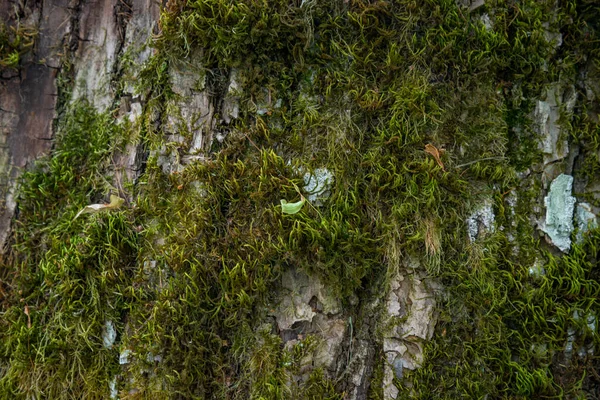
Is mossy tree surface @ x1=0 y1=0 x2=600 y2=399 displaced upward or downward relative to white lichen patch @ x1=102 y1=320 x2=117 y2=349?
upward

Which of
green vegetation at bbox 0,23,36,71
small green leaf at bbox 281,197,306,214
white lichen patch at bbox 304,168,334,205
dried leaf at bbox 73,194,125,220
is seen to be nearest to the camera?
small green leaf at bbox 281,197,306,214

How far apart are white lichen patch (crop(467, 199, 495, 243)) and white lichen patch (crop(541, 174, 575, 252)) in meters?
0.29

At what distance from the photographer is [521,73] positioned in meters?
2.54

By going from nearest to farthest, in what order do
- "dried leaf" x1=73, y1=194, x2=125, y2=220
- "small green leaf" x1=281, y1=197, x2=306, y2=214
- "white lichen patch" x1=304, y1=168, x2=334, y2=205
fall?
"small green leaf" x1=281, y1=197, x2=306, y2=214
"white lichen patch" x1=304, y1=168, x2=334, y2=205
"dried leaf" x1=73, y1=194, x2=125, y2=220

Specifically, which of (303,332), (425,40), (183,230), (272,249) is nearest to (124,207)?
(183,230)

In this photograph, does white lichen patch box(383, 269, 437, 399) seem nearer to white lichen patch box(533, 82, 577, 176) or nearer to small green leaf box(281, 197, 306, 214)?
small green leaf box(281, 197, 306, 214)

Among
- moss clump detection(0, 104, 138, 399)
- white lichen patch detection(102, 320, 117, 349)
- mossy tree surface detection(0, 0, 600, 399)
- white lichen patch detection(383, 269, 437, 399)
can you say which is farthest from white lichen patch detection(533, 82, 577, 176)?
white lichen patch detection(102, 320, 117, 349)

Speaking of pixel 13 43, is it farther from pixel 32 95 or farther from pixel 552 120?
pixel 552 120

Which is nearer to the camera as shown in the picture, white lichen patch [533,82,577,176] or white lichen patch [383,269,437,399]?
white lichen patch [383,269,437,399]

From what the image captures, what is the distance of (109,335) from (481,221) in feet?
6.79

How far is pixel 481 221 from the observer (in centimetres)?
242

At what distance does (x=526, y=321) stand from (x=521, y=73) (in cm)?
135

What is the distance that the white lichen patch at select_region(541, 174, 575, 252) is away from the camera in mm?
2426

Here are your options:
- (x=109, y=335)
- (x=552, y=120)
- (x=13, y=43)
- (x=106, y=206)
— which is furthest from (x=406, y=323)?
(x=13, y=43)
